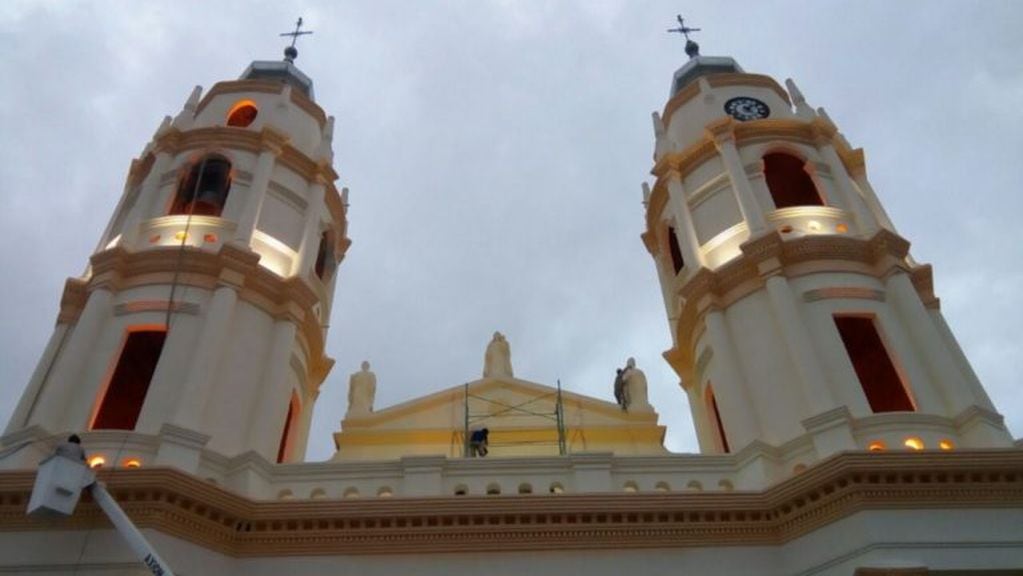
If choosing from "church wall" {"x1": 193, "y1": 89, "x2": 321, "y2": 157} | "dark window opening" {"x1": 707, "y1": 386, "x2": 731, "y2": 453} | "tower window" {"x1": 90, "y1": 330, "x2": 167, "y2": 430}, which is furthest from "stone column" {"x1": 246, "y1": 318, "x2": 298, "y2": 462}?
"dark window opening" {"x1": 707, "y1": 386, "x2": 731, "y2": 453}

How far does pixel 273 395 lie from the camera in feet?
66.0

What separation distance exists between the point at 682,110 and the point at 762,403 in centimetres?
1147

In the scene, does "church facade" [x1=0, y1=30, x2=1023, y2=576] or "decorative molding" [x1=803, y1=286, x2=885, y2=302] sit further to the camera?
"decorative molding" [x1=803, y1=286, x2=885, y2=302]

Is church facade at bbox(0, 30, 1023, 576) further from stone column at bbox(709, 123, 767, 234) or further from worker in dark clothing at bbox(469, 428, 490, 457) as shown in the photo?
worker in dark clothing at bbox(469, 428, 490, 457)

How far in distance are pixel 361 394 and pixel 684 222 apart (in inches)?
363

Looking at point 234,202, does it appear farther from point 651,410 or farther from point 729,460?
point 729,460

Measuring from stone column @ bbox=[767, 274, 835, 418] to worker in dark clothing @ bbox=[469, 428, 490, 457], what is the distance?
682 cm

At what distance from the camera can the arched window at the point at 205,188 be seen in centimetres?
2398

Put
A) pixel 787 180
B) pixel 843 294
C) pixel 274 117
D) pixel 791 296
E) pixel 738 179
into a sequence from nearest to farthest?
1. pixel 791 296
2. pixel 843 294
3. pixel 738 179
4. pixel 787 180
5. pixel 274 117

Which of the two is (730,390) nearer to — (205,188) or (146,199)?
(205,188)

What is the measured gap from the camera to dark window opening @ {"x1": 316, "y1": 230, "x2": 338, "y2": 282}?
2630 centimetres

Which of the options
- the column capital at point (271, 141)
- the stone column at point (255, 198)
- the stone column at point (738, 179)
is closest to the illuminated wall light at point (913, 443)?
the stone column at point (738, 179)

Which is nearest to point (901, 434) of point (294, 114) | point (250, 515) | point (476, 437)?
point (476, 437)

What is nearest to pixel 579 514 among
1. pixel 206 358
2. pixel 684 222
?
pixel 206 358
